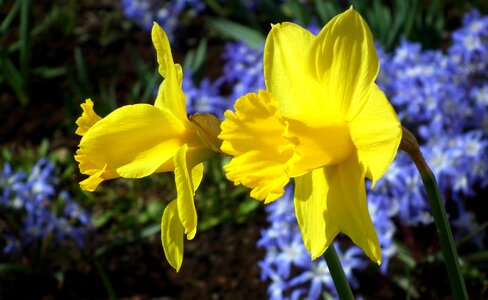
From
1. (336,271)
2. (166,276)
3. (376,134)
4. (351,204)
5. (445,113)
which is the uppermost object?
(376,134)

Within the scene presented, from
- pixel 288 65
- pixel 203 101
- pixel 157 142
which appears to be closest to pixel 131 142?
pixel 157 142

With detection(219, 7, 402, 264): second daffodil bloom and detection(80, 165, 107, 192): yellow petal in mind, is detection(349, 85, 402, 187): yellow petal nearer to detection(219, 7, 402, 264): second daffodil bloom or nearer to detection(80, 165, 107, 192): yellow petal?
detection(219, 7, 402, 264): second daffodil bloom

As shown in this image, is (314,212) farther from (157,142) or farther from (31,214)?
(31,214)

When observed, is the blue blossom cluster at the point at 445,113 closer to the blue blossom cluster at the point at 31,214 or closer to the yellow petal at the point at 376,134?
the blue blossom cluster at the point at 31,214

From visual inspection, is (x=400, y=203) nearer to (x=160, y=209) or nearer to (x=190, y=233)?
(x=160, y=209)

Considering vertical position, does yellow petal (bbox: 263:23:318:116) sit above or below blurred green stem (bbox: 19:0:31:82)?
above

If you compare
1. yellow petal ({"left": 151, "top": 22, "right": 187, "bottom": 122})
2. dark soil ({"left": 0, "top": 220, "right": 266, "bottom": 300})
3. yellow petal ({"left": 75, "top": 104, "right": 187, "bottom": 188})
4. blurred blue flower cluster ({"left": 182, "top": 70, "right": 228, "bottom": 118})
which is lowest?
dark soil ({"left": 0, "top": 220, "right": 266, "bottom": 300})

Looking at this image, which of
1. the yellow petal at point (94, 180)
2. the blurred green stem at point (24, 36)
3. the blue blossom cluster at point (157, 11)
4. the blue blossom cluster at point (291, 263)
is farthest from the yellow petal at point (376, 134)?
the blue blossom cluster at point (157, 11)

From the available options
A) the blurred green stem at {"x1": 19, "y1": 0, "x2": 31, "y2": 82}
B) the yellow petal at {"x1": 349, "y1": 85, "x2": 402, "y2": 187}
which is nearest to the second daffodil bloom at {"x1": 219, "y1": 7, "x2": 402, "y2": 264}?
the yellow petal at {"x1": 349, "y1": 85, "x2": 402, "y2": 187}
